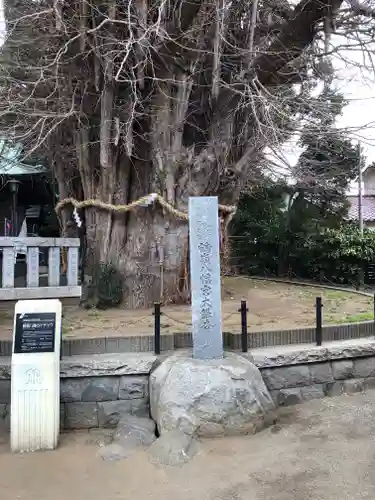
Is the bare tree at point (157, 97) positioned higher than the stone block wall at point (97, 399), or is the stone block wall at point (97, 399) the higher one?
the bare tree at point (157, 97)

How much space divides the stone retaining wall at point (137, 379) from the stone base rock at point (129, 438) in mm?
264

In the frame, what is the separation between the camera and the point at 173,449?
3910 millimetres

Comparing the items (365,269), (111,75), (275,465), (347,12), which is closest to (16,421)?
(275,465)

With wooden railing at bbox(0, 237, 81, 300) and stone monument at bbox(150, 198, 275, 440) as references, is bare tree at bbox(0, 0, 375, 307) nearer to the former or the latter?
wooden railing at bbox(0, 237, 81, 300)

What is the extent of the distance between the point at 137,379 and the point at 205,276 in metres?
1.22

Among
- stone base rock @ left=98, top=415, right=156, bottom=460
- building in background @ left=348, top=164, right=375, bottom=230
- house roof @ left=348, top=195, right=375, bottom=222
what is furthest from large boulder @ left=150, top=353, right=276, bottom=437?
house roof @ left=348, top=195, right=375, bottom=222

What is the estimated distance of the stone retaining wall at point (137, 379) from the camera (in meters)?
4.63

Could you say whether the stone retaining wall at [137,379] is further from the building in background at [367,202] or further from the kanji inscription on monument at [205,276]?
the building in background at [367,202]

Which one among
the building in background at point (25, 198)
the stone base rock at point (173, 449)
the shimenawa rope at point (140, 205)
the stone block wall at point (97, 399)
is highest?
the building in background at point (25, 198)

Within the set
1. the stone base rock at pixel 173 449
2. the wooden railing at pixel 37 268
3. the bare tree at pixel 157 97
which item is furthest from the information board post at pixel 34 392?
the bare tree at pixel 157 97

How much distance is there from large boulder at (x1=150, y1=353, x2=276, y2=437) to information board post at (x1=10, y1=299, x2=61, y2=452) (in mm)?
942

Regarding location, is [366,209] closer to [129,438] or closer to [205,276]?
[205,276]

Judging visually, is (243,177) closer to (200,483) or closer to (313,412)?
(313,412)

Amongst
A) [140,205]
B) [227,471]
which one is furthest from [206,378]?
[140,205]
